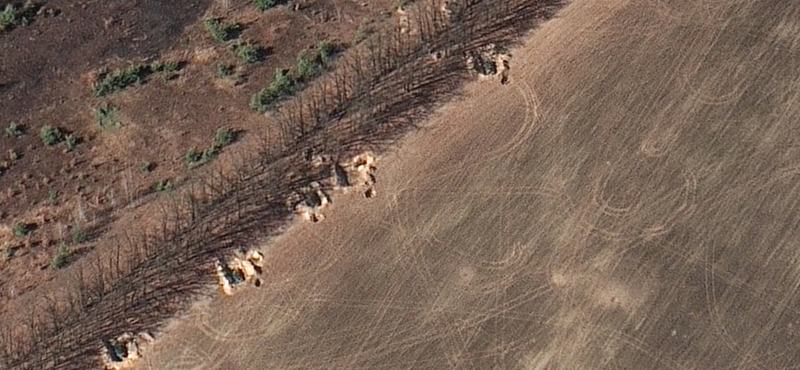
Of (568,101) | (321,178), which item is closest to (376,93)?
(321,178)

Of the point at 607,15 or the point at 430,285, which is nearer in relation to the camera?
the point at 430,285

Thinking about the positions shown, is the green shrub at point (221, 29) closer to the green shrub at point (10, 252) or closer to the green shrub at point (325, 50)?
the green shrub at point (325, 50)

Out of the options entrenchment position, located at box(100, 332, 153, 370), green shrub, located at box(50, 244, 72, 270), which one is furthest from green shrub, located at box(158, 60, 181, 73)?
entrenchment position, located at box(100, 332, 153, 370)

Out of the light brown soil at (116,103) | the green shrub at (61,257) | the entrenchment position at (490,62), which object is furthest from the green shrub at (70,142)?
the entrenchment position at (490,62)

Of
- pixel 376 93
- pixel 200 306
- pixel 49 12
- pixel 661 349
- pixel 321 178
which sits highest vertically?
pixel 49 12

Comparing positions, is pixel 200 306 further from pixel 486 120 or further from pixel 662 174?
pixel 662 174

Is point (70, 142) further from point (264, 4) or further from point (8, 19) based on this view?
point (264, 4)

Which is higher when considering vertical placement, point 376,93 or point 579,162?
point 376,93
